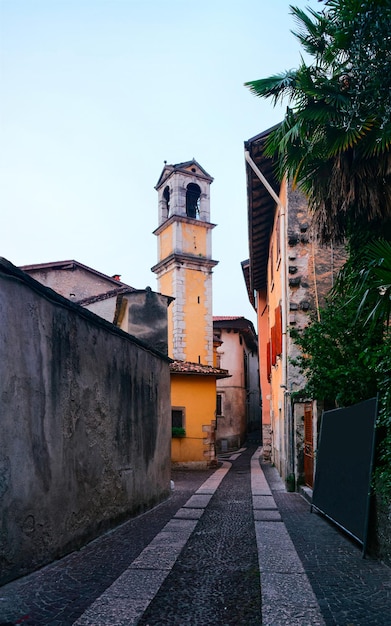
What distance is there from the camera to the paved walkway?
12.9ft

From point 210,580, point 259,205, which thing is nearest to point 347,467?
point 210,580

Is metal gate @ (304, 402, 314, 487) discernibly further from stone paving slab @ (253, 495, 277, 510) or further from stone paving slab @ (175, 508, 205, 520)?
stone paving slab @ (175, 508, 205, 520)

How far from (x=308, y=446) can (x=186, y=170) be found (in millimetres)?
26898

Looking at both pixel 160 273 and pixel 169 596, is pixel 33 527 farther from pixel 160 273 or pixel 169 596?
pixel 160 273

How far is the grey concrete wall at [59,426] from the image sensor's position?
4.77m

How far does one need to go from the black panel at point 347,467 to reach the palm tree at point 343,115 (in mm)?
2938

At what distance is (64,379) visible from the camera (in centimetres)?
598

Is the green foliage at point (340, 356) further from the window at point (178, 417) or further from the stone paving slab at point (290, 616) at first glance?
the window at point (178, 417)

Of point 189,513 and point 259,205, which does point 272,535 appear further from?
point 259,205

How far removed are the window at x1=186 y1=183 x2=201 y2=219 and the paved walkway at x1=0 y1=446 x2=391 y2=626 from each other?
29.1 metres

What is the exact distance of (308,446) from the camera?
1103cm

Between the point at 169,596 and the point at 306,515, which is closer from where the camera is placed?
the point at 169,596

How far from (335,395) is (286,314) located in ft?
13.4

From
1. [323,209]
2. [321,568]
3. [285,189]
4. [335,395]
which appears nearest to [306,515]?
[335,395]
